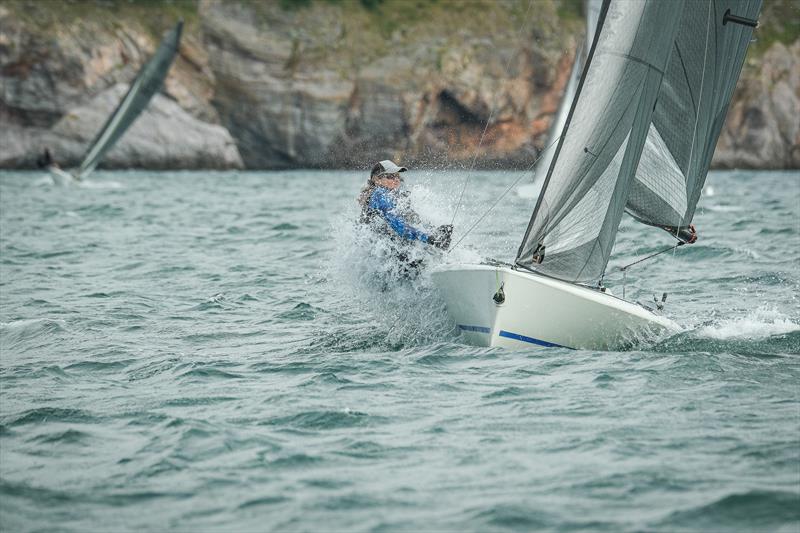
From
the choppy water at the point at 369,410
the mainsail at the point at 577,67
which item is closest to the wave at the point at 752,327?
the choppy water at the point at 369,410

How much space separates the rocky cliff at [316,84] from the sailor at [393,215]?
48335 millimetres

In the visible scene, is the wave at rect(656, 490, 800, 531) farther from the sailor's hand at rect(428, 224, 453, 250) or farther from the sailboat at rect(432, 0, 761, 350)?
the sailor's hand at rect(428, 224, 453, 250)

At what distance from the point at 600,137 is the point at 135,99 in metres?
34.7

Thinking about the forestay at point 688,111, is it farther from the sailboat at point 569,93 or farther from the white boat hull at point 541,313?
the sailboat at point 569,93

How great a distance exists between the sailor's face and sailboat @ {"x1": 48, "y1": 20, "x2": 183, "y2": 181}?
99.9ft

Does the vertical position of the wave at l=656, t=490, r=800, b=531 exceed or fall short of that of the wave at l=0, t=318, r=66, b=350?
it exceeds it

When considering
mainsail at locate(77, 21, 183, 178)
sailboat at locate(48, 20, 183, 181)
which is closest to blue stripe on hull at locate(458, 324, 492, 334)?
mainsail at locate(77, 21, 183, 178)

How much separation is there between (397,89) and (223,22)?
38.1 ft

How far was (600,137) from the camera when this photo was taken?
9977 mm

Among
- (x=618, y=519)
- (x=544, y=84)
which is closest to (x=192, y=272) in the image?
(x=618, y=519)

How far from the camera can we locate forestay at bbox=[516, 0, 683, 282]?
32.4 feet

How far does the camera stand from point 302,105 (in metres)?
64.9

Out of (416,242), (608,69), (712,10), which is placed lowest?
(416,242)

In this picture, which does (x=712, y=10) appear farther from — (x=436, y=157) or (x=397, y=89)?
(x=436, y=157)
